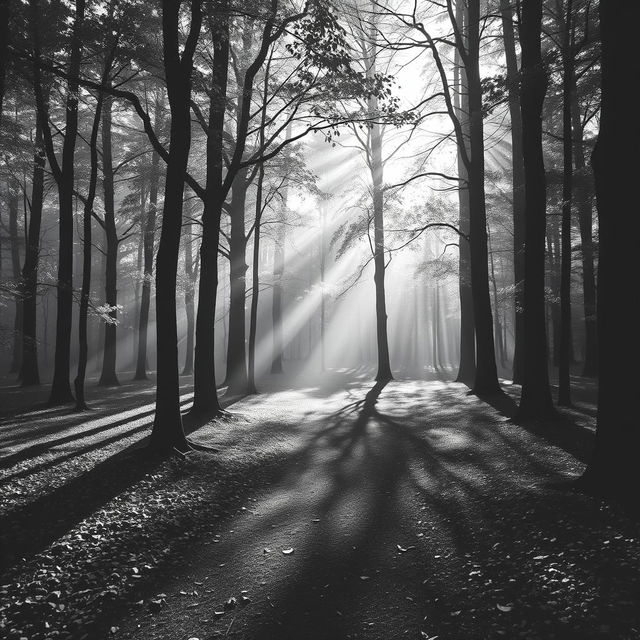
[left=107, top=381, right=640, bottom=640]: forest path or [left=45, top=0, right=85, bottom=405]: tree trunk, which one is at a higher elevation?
[left=45, top=0, right=85, bottom=405]: tree trunk

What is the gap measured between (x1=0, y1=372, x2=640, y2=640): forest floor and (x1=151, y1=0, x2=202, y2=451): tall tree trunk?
2.15 feet

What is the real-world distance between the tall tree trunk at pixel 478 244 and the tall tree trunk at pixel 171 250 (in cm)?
918

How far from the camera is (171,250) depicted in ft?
25.1

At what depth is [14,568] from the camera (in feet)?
13.4

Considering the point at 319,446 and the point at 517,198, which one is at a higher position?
the point at 517,198

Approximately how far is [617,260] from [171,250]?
6.46 m

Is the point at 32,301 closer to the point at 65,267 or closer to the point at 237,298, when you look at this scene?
the point at 65,267

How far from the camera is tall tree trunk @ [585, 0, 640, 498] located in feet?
15.2

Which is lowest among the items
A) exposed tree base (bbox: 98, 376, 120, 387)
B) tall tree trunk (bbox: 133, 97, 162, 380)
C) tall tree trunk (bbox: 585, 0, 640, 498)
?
exposed tree base (bbox: 98, 376, 120, 387)

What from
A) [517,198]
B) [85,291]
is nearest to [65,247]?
[85,291]

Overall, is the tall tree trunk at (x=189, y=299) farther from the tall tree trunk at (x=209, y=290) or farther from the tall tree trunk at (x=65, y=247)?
the tall tree trunk at (x=209, y=290)

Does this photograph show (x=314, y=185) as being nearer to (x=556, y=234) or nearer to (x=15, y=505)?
(x=15, y=505)

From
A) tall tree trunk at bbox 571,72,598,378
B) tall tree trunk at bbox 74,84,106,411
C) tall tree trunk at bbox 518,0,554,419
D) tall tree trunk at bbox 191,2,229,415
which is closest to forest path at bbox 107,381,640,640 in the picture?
tall tree trunk at bbox 518,0,554,419

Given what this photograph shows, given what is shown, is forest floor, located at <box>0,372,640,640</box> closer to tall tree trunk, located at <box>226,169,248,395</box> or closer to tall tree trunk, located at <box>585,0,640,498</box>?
tall tree trunk, located at <box>585,0,640,498</box>
